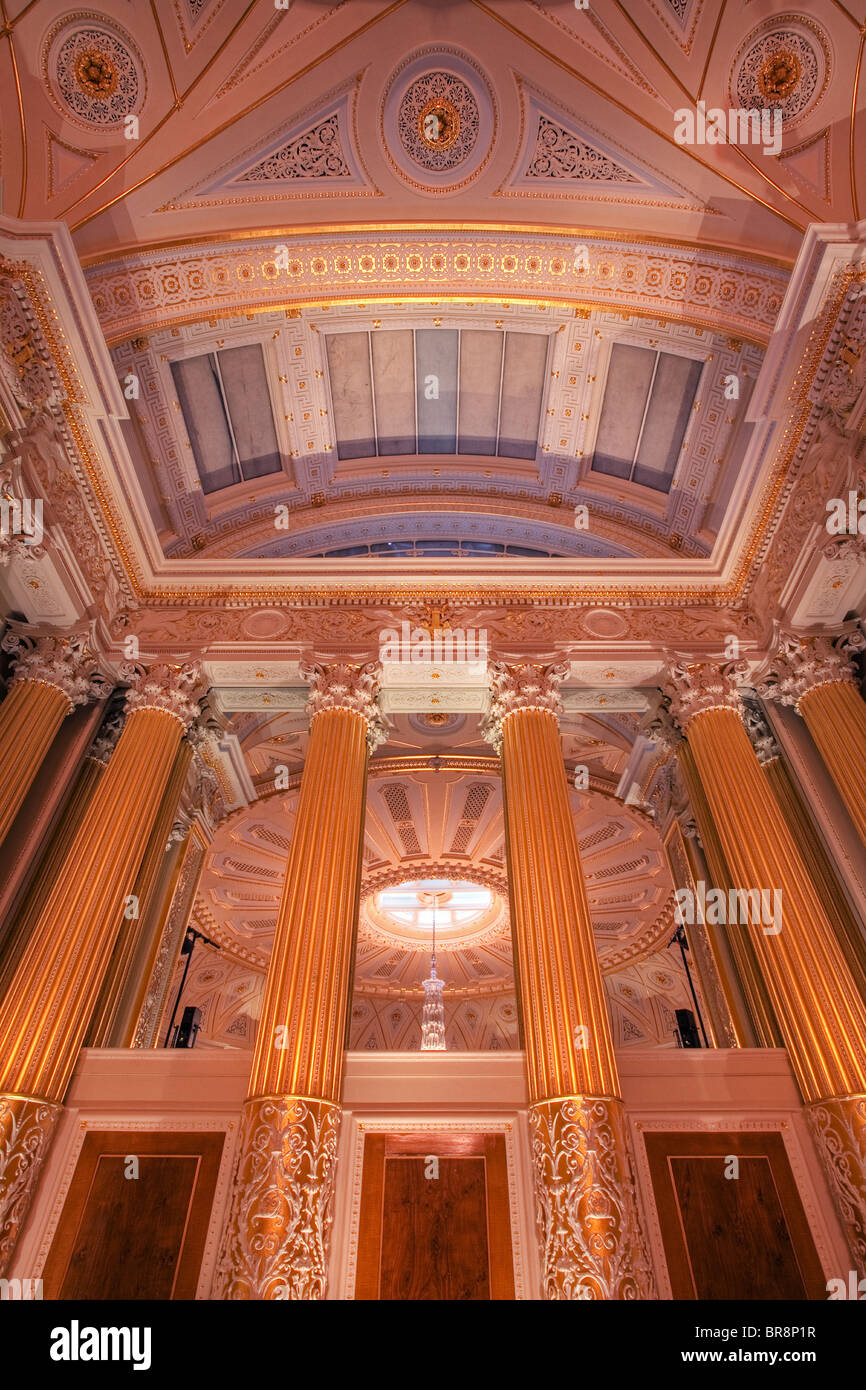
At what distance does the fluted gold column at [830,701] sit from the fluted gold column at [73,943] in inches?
239

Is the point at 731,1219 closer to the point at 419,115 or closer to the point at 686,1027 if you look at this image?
the point at 686,1027

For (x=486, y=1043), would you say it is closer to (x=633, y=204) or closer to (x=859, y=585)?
(x=859, y=585)

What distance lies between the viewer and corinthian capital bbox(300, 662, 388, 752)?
8.16 metres

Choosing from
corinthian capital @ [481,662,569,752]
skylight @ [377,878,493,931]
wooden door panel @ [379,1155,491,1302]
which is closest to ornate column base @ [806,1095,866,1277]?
wooden door panel @ [379,1155,491,1302]

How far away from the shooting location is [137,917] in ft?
23.7

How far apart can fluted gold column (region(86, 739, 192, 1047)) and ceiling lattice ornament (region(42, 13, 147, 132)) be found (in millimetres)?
6101

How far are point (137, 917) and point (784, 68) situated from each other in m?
9.92

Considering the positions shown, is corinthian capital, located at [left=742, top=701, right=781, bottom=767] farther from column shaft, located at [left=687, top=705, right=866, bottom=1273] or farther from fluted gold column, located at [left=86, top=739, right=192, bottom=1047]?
fluted gold column, located at [left=86, top=739, right=192, bottom=1047]

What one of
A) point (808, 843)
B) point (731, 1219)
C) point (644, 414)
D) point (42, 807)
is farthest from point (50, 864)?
point (644, 414)

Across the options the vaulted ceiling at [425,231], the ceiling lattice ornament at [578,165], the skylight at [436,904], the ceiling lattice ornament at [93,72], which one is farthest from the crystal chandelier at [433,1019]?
the ceiling lattice ornament at [93,72]

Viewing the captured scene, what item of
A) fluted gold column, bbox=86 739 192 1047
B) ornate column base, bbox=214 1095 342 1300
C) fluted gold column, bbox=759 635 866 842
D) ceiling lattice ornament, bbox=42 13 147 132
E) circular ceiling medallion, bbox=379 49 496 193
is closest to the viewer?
ornate column base, bbox=214 1095 342 1300

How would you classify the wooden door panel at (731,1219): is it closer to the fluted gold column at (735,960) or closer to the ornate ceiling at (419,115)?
the fluted gold column at (735,960)

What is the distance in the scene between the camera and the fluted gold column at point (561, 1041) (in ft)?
16.0

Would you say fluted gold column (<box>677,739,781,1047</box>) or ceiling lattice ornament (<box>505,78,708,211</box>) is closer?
fluted gold column (<box>677,739,781,1047</box>)
